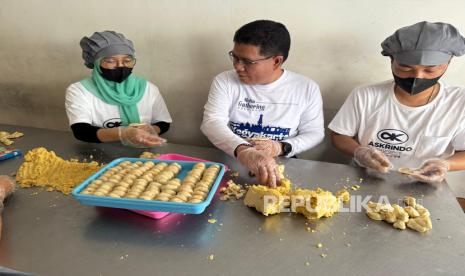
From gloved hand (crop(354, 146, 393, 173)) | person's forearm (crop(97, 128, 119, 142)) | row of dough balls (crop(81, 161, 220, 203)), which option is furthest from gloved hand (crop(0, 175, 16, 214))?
gloved hand (crop(354, 146, 393, 173))

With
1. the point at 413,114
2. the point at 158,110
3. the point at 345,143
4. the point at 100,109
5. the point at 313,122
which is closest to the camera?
the point at 413,114

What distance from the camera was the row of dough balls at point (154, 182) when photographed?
1139mm

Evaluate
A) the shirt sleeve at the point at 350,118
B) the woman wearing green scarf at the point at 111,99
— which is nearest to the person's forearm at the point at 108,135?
the woman wearing green scarf at the point at 111,99

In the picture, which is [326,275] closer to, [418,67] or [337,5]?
[418,67]

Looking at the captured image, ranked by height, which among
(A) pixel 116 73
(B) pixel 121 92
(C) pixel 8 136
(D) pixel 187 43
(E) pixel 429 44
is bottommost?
(C) pixel 8 136

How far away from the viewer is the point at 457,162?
5.34 feet

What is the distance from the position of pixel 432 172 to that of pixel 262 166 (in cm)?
76

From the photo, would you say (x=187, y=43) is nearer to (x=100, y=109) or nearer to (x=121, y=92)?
(x=121, y=92)

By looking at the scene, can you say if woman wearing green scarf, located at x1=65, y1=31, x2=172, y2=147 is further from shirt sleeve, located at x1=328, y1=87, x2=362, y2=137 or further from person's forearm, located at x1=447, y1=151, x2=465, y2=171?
person's forearm, located at x1=447, y1=151, x2=465, y2=171

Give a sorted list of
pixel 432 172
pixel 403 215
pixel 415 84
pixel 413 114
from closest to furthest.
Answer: pixel 403 215, pixel 432 172, pixel 415 84, pixel 413 114

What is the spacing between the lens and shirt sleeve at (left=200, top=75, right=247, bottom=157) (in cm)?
179

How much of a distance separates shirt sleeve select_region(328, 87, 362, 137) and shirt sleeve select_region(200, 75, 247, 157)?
0.60 m

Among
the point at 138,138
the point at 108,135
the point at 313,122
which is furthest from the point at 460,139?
the point at 108,135

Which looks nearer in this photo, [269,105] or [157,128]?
[269,105]
